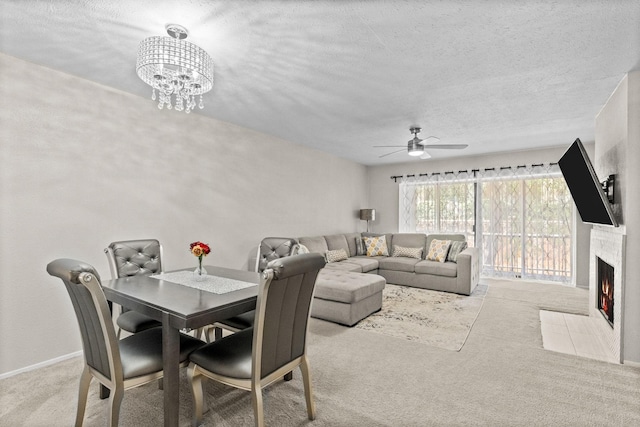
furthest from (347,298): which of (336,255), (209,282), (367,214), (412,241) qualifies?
(367,214)

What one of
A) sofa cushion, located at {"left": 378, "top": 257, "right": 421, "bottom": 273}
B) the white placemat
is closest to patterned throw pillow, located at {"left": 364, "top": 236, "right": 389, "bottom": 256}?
sofa cushion, located at {"left": 378, "top": 257, "right": 421, "bottom": 273}

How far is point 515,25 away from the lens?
1.98 metres

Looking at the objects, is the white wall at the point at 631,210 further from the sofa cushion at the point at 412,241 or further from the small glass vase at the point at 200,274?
the small glass vase at the point at 200,274

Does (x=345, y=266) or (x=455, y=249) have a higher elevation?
(x=455, y=249)

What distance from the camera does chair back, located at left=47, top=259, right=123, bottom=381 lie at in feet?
4.84

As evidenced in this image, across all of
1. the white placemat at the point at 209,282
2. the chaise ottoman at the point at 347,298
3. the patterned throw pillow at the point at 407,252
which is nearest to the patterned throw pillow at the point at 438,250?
the patterned throw pillow at the point at 407,252

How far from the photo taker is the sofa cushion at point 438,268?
504cm

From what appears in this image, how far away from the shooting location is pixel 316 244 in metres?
5.36

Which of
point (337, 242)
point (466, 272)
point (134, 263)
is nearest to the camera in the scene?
point (134, 263)

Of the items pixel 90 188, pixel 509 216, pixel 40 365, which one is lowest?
pixel 40 365

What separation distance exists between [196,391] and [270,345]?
0.56 meters

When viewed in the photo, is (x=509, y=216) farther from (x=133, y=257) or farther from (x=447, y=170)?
(x=133, y=257)

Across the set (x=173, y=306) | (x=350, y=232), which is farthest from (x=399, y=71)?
(x=350, y=232)

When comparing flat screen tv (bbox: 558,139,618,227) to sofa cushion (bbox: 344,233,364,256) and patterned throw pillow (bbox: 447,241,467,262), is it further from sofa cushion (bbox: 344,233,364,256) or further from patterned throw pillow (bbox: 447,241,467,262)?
sofa cushion (bbox: 344,233,364,256)
